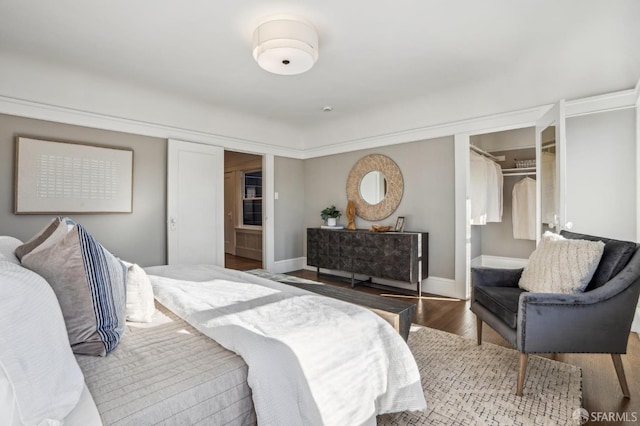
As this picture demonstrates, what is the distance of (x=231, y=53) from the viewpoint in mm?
2938

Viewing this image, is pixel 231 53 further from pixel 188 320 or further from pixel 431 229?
pixel 431 229

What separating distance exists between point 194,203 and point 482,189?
14.2ft

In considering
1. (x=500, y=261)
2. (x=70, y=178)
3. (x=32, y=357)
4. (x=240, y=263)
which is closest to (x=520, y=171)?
(x=500, y=261)

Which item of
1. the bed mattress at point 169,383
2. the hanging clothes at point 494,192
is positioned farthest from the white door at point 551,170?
the bed mattress at point 169,383

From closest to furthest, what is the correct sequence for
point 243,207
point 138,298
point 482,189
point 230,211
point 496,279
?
point 138,298
point 496,279
point 482,189
point 243,207
point 230,211

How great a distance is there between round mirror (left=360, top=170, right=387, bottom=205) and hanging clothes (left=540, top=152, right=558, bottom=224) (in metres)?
1.96

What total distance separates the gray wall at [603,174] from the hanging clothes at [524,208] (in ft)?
6.95

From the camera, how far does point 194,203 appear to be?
4.32 metres

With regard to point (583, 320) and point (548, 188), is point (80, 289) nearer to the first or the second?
point (583, 320)

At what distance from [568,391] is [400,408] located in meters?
1.21

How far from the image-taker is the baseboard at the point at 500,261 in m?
5.52

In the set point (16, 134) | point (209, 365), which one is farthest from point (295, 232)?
point (209, 365)

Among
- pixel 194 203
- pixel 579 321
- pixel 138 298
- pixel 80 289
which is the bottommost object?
pixel 579 321

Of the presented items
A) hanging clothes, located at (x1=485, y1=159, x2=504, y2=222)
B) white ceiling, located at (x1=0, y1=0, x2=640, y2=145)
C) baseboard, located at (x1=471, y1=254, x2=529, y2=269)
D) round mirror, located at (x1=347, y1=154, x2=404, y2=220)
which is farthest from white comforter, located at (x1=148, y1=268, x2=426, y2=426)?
baseboard, located at (x1=471, y1=254, x2=529, y2=269)
